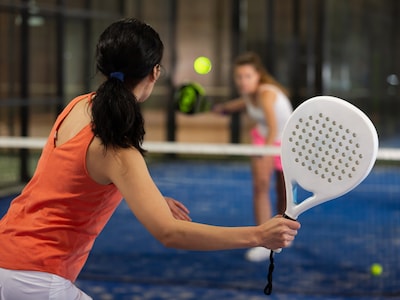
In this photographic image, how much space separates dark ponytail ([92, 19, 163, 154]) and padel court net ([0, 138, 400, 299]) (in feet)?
9.78

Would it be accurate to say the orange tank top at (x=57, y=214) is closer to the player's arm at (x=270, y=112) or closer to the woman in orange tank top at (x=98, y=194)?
the woman in orange tank top at (x=98, y=194)

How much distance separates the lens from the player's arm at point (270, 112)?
640cm

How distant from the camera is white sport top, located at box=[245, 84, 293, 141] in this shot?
6.51m

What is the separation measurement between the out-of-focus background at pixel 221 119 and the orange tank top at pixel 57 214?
2.79 m

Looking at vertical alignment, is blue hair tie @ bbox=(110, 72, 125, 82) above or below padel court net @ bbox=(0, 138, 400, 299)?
above

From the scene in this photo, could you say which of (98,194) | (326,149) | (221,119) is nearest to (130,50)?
(98,194)

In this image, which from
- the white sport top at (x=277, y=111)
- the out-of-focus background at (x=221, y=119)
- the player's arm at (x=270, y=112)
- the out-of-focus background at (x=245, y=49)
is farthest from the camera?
the out-of-focus background at (x=245, y=49)

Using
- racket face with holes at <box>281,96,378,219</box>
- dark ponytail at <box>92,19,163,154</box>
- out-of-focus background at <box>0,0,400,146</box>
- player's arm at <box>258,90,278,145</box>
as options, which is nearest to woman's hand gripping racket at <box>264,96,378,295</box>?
racket face with holes at <box>281,96,378,219</box>

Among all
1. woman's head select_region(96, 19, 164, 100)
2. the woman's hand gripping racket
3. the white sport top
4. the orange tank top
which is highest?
woman's head select_region(96, 19, 164, 100)

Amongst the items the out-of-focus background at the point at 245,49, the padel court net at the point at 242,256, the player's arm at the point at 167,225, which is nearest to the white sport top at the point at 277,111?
the padel court net at the point at 242,256

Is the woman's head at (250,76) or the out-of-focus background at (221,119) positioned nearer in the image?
the out-of-focus background at (221,119)

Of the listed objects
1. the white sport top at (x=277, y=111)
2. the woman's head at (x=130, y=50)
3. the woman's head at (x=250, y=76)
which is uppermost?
the woman's head at (x=130, y=50)

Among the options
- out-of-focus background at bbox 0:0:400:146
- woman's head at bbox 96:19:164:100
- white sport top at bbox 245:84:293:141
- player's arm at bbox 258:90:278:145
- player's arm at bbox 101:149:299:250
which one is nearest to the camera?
player's arm at bbox 101:149:299:250

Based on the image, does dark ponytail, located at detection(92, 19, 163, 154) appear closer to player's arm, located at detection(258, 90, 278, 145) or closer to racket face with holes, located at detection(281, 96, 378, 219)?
racket face with holes, located at detection(281, 96, 378, 219)
